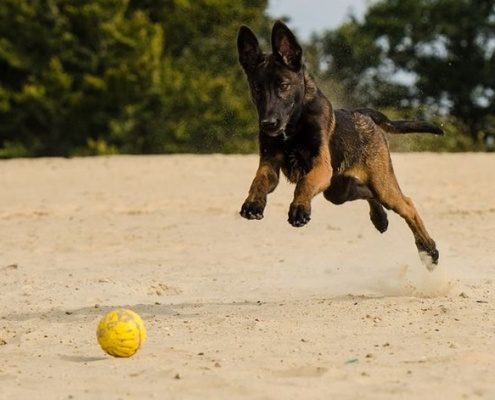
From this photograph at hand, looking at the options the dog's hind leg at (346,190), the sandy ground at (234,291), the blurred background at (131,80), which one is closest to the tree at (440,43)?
the blurred background at (131,80)

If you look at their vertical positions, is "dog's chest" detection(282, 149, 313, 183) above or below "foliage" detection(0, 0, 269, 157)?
below

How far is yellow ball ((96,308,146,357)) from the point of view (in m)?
7.18

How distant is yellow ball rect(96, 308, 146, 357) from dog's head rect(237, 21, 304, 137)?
1.69 meters

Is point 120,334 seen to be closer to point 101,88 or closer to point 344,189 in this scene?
point 344,189

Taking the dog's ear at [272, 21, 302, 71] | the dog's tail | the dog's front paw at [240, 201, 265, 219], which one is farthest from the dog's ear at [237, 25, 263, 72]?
the dog's tail

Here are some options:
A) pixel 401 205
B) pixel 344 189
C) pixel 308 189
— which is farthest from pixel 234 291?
pixel 308 189

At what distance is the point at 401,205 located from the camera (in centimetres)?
975

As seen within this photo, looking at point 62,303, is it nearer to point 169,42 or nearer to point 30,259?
point 30,259

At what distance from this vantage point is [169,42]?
40.1 metres

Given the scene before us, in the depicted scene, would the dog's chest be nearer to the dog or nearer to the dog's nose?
the dog

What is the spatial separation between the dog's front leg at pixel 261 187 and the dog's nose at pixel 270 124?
1.12 feet

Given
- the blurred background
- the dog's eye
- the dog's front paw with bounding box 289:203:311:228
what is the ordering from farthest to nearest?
the blurred background < the dog's eye < the dog's front paw with bounding box 289:203:311:228

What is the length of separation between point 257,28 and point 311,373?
34.6 m

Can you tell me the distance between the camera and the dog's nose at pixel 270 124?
26.7 ft
